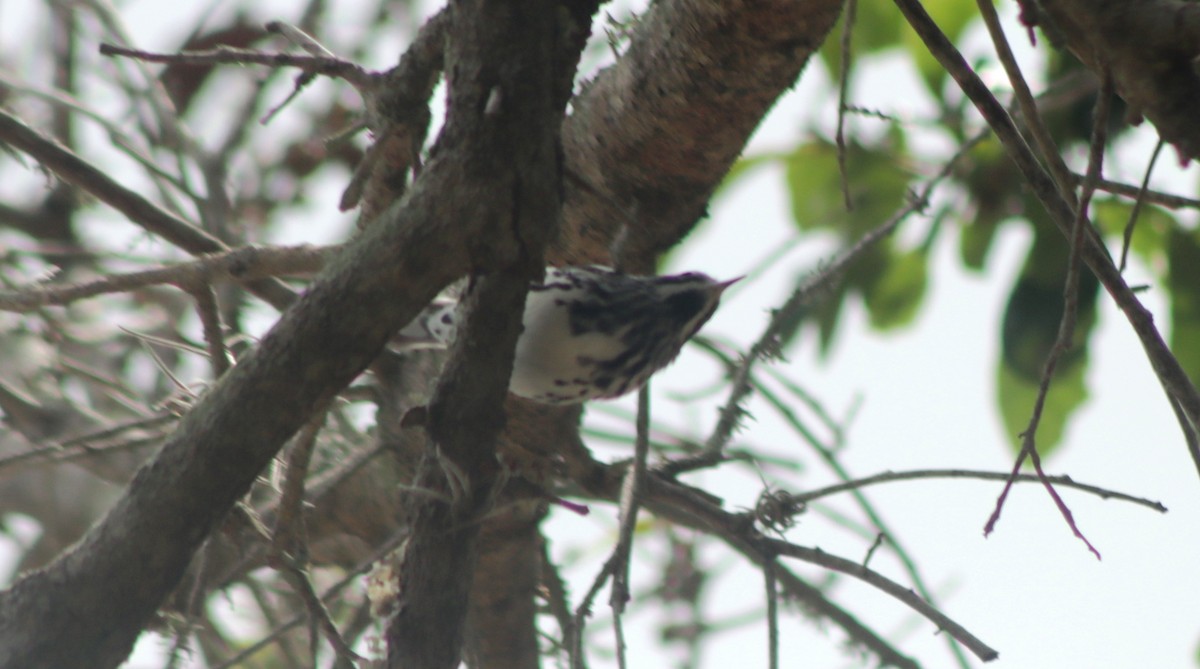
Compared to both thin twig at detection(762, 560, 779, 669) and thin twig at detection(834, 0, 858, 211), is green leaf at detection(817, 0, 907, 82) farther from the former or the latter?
thin twig at detection(762, 560, 779, 669)

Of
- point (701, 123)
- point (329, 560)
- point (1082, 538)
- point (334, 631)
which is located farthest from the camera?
point (329, 560)

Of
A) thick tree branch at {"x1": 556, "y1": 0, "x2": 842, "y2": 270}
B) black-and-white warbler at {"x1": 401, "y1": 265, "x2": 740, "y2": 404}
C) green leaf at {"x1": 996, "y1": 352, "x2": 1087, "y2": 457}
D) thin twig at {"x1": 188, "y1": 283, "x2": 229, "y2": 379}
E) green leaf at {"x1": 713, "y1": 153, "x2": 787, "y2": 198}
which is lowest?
thin twig at {"x1": 188, "y1": 283, "x2": 229, "y2": 379}

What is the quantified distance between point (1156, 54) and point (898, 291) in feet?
7.69

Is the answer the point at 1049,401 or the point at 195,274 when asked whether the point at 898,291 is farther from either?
the point at 195,274

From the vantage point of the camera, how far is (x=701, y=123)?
7.36ft

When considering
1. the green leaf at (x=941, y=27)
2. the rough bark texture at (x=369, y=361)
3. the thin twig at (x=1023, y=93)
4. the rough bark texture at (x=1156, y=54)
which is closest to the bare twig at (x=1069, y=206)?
the thin twig at (x=1023, y=93)

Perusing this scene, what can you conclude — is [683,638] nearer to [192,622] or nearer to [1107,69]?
[192,622]

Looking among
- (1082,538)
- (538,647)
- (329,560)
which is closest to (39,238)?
(329,560)

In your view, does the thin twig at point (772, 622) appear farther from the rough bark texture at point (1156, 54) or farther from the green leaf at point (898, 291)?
the green leaf at point (898, 291)

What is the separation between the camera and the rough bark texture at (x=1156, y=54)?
1132 mm

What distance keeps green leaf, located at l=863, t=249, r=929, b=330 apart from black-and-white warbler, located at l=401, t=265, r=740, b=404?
0.98 metres

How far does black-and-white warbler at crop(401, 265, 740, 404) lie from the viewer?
92.5 inches

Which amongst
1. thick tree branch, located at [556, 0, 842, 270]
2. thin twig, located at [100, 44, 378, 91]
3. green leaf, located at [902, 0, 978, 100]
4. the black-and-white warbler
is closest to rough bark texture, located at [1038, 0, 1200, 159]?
thick tree branch, located at [556, 0, 842, 270]

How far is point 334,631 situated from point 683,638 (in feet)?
4.90
